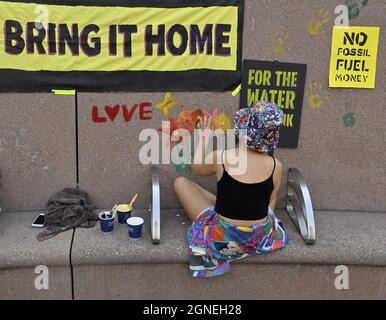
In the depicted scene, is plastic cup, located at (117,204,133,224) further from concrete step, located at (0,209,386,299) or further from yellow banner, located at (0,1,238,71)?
yellow banner, located at (0,1,238,71)

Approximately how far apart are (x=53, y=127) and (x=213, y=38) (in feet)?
4.33

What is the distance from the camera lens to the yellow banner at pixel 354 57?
128 inches

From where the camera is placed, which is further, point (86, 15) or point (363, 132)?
point (363, 132)

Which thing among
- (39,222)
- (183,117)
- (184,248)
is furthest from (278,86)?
(39,222)

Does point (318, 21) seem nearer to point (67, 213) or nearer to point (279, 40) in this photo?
point (279, 40)

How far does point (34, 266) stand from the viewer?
2.82 metres

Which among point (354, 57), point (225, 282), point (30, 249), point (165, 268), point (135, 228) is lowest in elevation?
point (225, 282)

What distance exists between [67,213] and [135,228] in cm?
57

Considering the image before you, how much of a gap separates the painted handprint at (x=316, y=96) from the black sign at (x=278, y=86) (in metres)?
0.06

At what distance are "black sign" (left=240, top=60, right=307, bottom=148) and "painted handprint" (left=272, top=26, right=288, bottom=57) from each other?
0.26 feet

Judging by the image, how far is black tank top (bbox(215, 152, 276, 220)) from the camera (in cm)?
274

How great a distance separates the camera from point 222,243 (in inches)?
111
